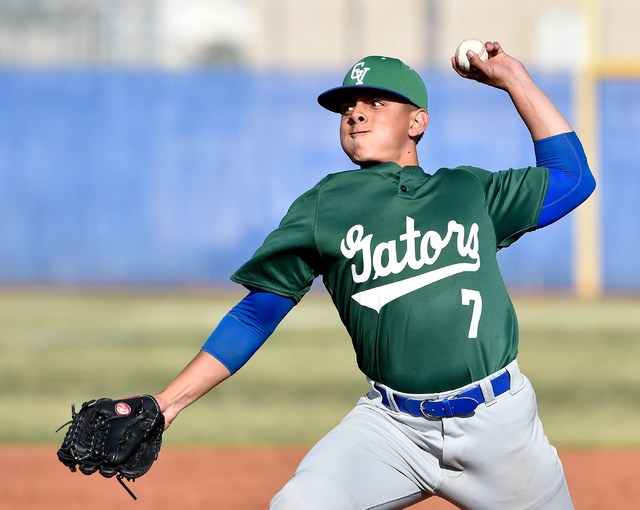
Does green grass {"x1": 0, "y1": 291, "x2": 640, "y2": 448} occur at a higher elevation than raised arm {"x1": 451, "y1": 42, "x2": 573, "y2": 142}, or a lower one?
lower

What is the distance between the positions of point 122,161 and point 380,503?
14.7 meters

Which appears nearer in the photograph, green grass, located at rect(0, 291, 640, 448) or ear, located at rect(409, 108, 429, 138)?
ear, located at rect(409, 108, 429, 138)

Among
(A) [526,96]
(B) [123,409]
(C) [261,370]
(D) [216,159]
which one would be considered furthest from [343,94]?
(D) [216,159]

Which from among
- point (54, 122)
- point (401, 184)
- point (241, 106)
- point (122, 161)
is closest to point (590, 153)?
point (241, 106)

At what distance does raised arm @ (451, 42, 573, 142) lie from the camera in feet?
9.50

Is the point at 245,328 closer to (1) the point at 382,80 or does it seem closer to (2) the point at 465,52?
(1) the point at 382,80

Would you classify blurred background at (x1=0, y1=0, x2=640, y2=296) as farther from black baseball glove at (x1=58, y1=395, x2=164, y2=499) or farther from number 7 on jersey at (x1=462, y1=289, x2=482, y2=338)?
black baseball glove at (x1=58, y1=395, x2=164, y2=499)

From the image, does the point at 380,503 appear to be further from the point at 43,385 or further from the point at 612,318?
the point at 612,318

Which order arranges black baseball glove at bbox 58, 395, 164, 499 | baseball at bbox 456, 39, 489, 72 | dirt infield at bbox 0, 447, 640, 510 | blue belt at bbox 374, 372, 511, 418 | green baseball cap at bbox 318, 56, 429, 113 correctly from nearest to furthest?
black baseball glove at bbox 58, 395, 164, 499, blue belt at bbox 374, 372, 511, 418, green baseball cap at bbox 318, 56, 429, 113, baseball at bbox 456, 39, 489, 72, dirt infield at bbox 0, 447, 640, 510

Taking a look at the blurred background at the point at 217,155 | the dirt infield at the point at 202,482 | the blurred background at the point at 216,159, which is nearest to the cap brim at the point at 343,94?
the dirt infield at the point at 202,482

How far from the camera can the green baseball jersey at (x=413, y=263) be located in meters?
2.58

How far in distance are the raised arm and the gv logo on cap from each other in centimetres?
42

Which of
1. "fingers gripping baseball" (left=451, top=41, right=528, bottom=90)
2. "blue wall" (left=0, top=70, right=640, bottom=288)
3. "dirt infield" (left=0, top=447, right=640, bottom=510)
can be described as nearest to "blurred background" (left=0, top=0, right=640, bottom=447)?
"blue wall" (left=0, top=70, right=640, bottom=288)

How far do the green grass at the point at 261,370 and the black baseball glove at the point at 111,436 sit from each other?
3877mm
